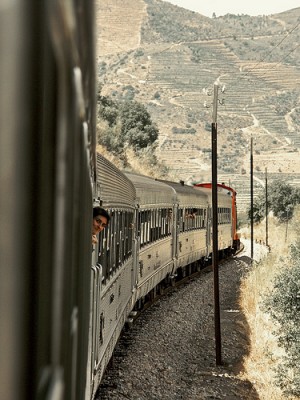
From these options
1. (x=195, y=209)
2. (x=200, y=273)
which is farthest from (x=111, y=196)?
(x=200, y=273)

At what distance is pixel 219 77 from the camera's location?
5005 inches

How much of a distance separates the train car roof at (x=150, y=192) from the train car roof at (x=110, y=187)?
1.90 m

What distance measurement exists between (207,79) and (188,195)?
4095 inches

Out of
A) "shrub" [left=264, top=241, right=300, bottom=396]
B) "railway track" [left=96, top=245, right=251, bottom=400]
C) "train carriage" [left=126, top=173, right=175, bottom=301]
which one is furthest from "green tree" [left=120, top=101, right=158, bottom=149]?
"shrub" [left=264, top=241, right=300, bottom=396]

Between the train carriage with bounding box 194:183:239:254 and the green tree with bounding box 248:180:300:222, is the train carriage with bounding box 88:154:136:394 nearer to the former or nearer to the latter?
the train carriage with bounding box 194:183:239:254

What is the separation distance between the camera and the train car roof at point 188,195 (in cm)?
2248

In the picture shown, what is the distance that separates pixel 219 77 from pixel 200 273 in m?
99.2

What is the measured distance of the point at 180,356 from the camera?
47.8ft

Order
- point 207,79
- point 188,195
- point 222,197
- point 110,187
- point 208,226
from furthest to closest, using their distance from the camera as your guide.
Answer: point 207,79 → point 222,197 → point 208,226 → point 188,195 → point 110,187

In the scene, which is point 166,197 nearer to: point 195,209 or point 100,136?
point 195,209

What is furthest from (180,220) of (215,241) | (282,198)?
(282,198)

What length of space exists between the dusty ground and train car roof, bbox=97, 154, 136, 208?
252 centimetres

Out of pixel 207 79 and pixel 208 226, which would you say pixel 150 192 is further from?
pixel 207 79

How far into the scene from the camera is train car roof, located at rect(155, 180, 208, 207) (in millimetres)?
22477
